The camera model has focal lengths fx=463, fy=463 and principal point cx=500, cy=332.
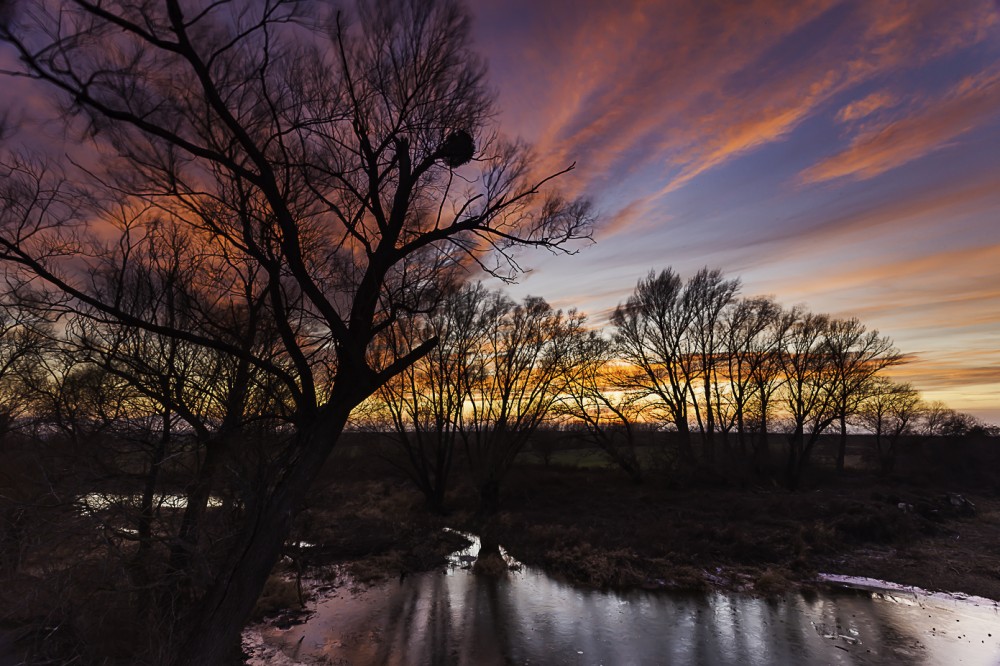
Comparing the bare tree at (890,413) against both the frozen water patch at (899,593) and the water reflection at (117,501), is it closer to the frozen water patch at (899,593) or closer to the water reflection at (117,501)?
the frozen water patch at (899,593)

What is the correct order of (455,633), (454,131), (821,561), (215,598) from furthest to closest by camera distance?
(821,561)
(455,633)
(454,131)
(215,598)

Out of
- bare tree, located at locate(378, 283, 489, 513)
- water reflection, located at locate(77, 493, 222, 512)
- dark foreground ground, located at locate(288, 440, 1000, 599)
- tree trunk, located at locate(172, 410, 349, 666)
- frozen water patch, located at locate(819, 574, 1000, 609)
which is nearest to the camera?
tree trunk, located at locate(172, 410, 349, 666)

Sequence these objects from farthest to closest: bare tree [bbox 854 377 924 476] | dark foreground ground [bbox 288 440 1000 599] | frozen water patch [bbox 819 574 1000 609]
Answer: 1. bare tree [bbox 854 377 924 476]
2. dark foreground ground [bbox 288 440 1000 599]
3. frozen water patch [bbox 819 574 1000 609]

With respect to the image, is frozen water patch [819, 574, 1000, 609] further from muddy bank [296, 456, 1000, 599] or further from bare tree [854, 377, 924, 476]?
bare tree [854, 377, 924, 476]

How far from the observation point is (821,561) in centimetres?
1457

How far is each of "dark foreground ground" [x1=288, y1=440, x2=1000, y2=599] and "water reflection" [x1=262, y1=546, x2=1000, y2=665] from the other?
4.72ft

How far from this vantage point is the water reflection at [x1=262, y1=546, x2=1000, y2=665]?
8.80 metres

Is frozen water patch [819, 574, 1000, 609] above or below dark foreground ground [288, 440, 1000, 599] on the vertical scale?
below

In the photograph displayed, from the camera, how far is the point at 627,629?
10.0 metres

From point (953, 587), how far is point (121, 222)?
66.5 feet

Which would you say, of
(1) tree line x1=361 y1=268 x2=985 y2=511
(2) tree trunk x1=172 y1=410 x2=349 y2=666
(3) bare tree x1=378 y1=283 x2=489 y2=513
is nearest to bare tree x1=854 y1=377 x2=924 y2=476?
(1) tree line x1=361 y1=268 x2=985 y2=511

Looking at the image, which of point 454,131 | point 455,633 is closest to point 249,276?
point 454,131

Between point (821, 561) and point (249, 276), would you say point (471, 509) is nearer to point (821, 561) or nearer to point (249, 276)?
point (821, 561)

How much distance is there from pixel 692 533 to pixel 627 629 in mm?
8149
